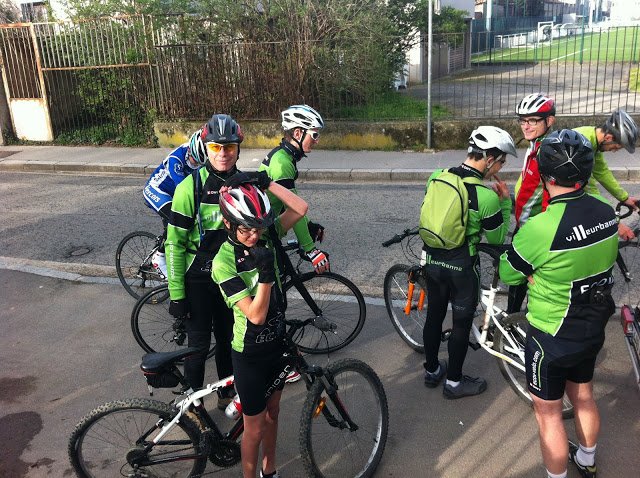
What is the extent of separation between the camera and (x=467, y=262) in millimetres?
3770

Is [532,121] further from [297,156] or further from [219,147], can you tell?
[219,147]

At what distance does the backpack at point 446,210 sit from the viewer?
360 cm

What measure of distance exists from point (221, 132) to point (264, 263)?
1256mm

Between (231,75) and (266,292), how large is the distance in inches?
440

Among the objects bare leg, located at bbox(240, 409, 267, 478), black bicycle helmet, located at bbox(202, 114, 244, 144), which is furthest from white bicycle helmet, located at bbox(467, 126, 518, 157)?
bare leg, located at bbox(240, 409, 267, 478)

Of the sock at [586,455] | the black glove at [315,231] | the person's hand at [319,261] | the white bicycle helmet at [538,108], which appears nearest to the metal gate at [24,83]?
the black glove at [315,231]

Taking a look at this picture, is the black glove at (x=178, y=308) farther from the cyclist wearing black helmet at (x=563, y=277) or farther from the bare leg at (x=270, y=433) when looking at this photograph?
the cyclist wearing black helmet at (x=563, y=277)

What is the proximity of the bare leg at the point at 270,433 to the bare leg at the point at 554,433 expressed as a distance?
4.41ft

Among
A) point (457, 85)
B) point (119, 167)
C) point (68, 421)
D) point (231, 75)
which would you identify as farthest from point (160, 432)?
point (457, 85)

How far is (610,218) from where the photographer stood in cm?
274

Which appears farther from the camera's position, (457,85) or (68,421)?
(457,85)

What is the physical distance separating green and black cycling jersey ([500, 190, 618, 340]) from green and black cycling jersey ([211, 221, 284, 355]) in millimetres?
1258

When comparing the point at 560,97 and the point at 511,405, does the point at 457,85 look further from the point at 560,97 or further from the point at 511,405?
the point at 511,405

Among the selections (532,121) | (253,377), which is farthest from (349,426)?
(532,121)
